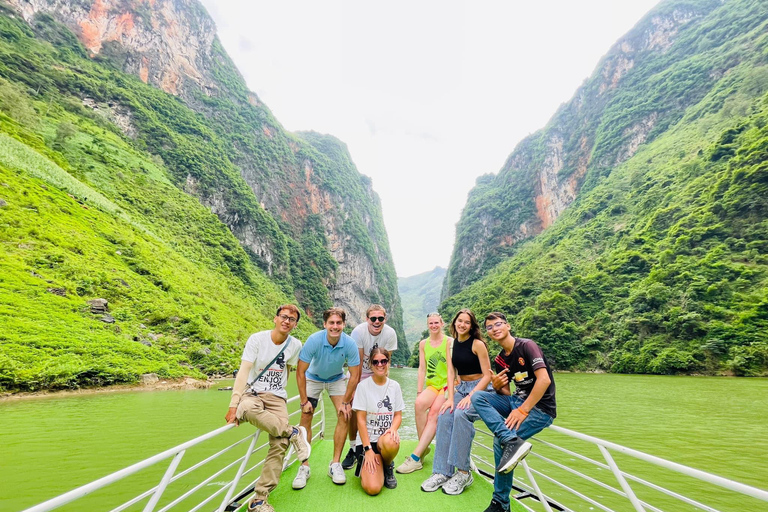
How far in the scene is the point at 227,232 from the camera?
151ft

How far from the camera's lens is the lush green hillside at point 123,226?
15648 mm

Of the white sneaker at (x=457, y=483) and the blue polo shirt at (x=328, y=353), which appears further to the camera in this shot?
the blue polo shirt at (x=328, y=353)

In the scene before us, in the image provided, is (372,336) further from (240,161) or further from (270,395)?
(240,161)

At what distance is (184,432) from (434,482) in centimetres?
776

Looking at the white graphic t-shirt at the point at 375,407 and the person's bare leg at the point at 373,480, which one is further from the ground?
the white graphic t-shirt at the point at 375,407

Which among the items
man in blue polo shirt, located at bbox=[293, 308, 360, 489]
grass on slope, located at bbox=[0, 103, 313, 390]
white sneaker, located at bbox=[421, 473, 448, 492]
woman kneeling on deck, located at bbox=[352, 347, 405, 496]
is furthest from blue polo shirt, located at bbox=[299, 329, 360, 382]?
grass on slope, located at bbox=[0, 103, 313, 390]

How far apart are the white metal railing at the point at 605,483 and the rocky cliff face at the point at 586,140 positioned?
255ft

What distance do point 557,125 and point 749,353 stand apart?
96.4m

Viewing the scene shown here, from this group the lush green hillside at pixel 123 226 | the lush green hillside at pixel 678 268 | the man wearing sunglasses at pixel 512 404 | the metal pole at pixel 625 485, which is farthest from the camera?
the lush green hillside at pixel 678 268

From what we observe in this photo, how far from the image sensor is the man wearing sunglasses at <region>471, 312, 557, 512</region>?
2.81 meters

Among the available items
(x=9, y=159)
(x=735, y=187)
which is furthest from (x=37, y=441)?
(x=735, y=187)

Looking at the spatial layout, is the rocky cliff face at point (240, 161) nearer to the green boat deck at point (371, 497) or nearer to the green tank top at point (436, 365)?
the green tank top at point (436, 365)

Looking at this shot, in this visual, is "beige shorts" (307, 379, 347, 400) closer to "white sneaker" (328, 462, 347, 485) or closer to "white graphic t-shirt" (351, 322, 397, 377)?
"white graphic t-shirt" (351, 322, 397, 377)

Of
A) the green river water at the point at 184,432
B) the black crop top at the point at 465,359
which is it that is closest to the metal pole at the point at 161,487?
the black crop top at the point at 465,359
